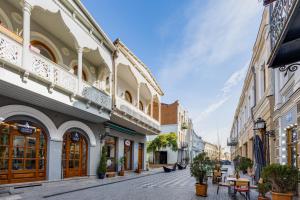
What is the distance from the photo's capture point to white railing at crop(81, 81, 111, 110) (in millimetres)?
12509

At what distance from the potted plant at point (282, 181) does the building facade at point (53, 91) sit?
7.94 m

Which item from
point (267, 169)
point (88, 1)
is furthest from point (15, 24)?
point (267, 169)

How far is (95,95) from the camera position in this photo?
13.4 meters

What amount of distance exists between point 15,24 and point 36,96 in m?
3.12

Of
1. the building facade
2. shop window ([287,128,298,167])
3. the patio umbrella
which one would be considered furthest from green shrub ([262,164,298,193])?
the building facade

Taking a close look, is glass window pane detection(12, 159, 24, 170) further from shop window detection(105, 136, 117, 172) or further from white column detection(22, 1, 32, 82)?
shop window detection(105, 136, 117, 172)

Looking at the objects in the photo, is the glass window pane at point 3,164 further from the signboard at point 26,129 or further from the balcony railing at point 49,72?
the balcony railing at point 49,72

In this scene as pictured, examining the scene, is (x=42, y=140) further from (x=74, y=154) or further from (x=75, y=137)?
(x=74, y=154)

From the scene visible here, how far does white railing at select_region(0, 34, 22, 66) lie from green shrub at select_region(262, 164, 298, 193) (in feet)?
26.6

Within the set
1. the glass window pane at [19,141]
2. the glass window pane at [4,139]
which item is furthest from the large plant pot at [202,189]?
the glass window pane at [4,139]

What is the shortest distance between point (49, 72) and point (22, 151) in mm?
3415

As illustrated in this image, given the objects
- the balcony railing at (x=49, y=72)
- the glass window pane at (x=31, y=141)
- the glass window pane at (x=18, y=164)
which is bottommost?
the glass window pane at (x=18, y=164)

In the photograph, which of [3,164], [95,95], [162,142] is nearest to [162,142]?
[162,142]

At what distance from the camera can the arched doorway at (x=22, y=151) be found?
1005 centimetres
